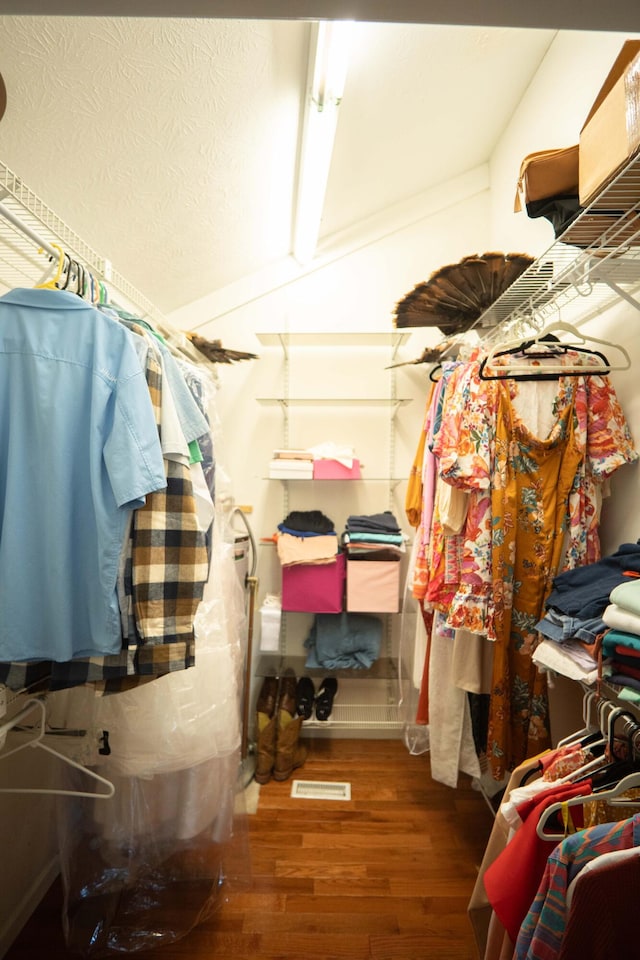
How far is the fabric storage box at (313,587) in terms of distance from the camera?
2080 millimetres

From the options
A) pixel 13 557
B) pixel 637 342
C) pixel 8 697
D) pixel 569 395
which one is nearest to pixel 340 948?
pixel 8 697

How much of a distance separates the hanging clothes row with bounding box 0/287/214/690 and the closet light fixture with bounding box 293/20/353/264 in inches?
36.8

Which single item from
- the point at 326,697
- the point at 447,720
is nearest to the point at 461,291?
the point at 447,720

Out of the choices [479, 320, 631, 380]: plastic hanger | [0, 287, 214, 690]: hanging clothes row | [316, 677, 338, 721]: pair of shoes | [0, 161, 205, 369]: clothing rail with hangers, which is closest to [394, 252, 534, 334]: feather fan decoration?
[479, 320, 631, 380]: plastic hanger

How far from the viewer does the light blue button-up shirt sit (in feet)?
2.62

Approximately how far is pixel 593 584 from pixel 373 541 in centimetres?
111

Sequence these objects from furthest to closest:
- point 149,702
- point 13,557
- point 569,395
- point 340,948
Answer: point 569,395
point 340,948
point 149,702
point 13,557

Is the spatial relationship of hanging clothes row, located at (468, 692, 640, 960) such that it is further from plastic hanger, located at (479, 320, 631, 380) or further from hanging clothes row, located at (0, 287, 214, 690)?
plastic hanger, located at (479, 320, 631, 380)

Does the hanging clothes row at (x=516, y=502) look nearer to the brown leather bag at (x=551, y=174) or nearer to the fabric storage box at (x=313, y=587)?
the brown leather bag at (x=551, y=174)

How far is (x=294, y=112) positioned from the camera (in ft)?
5.00

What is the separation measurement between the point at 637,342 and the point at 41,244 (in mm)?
1594

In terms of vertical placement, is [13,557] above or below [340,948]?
above

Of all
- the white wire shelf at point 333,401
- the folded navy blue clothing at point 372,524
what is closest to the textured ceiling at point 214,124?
the white wire shelf at point 333,401

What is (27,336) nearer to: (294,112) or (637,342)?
(294,112)
